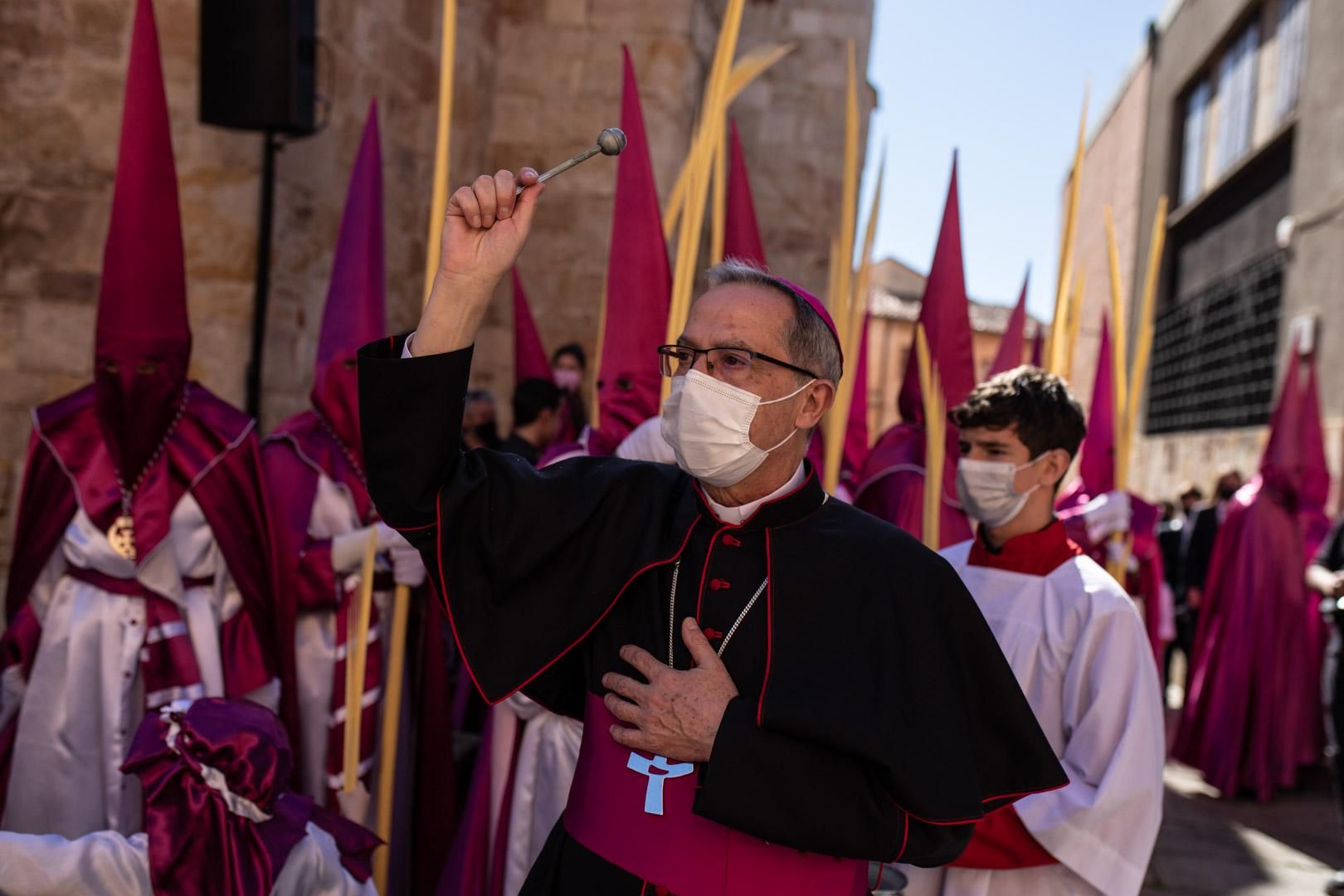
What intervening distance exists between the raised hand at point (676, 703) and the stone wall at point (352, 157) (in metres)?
4.05

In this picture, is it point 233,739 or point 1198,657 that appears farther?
point 1198,657

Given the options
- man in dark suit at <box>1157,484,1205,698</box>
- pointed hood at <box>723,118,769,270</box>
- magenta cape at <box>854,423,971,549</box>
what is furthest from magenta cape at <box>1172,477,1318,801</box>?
pointed hood at <box>723,118,769,270</box>

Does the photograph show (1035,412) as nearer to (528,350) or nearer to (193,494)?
(193,494)

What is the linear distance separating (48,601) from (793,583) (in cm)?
256

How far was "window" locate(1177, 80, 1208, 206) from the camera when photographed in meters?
21.4

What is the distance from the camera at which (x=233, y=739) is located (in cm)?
253

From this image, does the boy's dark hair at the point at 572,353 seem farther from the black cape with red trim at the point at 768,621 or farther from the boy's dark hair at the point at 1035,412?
the black cape with red trim at the point at 768,621

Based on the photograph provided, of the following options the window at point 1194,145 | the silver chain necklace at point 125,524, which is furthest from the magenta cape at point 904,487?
the window at point 1194,145

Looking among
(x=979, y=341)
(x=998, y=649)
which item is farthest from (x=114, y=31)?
(x=979, y=341)

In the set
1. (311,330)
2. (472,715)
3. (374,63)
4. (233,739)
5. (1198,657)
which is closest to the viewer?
(233,739)

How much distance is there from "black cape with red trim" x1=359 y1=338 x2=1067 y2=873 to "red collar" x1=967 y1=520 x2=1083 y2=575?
2.89ft

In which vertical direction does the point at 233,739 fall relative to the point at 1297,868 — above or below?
above

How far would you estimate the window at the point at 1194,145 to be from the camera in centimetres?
2144

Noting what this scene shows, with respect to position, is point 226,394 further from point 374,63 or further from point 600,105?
point 600,105
